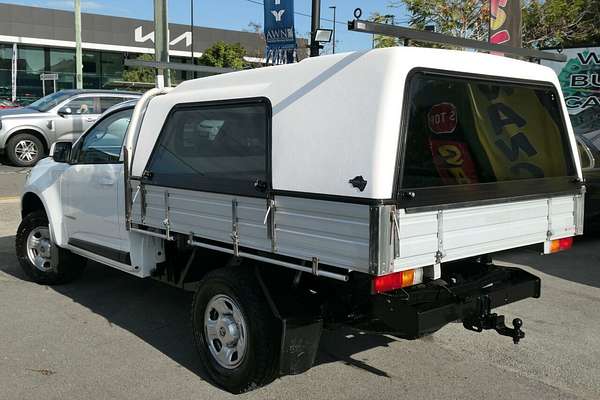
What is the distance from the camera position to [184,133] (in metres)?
4.35

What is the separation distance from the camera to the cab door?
16.4ft

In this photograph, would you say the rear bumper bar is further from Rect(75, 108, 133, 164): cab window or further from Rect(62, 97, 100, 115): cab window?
Rect(62, 97, 100, 115): cab window

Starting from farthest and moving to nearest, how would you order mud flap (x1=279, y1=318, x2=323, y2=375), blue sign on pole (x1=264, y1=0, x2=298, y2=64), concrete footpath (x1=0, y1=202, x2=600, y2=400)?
blue sign on pole (x1=264, y1=0, x2=298, y2=64) → concrete footpath (x1=0, y1=202, x2=600, y2=400) → mud flap (x1=279, y1=318, x2=323, y2=375)

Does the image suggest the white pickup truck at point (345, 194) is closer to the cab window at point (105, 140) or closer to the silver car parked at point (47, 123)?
the cab window at point (105, 140)

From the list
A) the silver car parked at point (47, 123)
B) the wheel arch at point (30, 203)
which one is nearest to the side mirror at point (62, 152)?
the wheel arch at point (30, 203)

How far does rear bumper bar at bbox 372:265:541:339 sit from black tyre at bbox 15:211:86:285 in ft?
12.3

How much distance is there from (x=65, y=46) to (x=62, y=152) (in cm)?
3652

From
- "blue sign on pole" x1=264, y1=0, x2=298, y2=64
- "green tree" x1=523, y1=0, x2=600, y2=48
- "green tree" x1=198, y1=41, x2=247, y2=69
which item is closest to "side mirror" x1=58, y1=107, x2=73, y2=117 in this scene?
"blue sign on pole" x1=264, y1=0, x2=298, y2=64

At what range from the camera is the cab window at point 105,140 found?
17.3 ft

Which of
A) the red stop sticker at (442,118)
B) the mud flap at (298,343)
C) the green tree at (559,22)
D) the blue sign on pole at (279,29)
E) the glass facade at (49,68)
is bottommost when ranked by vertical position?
the mud flap at (298,343)

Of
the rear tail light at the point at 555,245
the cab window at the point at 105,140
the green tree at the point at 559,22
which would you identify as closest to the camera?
the rear tail light at the point at 555,245

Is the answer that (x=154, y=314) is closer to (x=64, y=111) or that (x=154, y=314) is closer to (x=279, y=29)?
(x=279, y=29)

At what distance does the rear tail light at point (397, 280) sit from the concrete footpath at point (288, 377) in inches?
35.2

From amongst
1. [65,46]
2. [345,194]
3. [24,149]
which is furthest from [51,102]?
[65,46]
